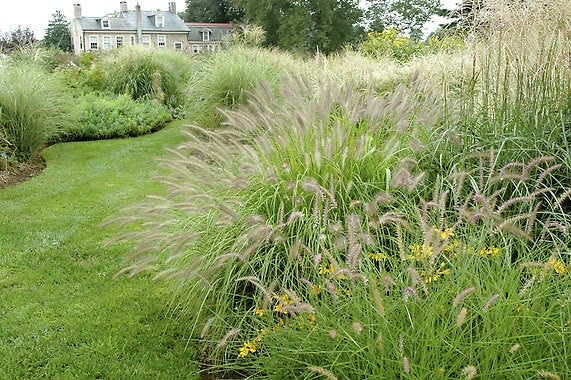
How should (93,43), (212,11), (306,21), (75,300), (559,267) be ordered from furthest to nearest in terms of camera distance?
(212,11)
(93,43)
(306,21)
(75,300)
(559,267)

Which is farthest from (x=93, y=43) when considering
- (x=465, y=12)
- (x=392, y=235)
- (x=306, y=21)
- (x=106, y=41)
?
(x=392, y=235)

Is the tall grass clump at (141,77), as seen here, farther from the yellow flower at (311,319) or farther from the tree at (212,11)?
the tree at (212,11)

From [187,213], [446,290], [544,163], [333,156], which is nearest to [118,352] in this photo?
[187,213]

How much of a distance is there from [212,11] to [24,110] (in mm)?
43821

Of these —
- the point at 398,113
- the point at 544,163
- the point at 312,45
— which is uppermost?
the point at 312,45

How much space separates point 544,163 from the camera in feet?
9.87

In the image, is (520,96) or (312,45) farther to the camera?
(312,45)

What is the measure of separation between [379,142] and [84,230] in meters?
2.94

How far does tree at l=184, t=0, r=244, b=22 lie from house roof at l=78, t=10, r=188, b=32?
169 inches

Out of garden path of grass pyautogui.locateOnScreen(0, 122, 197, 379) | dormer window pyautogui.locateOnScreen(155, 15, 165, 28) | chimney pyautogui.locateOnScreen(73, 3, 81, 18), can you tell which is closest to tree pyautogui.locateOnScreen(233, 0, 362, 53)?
dormer window pyautogui.locateOnScreen(155, 15, 165, 28)

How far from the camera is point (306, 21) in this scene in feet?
96.4

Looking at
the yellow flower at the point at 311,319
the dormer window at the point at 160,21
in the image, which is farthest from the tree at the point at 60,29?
the yellow flower at the point at 311,319

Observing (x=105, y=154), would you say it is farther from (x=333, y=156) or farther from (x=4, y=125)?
(x=333, y=156)

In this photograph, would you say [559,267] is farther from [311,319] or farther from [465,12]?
[465,12]
